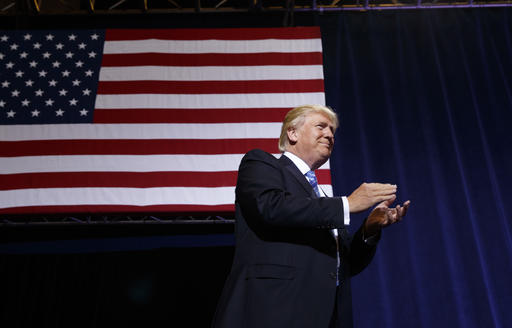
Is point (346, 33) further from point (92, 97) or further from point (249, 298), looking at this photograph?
point (249, 298)

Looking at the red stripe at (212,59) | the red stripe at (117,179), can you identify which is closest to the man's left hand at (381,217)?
the red stripe at (117,179)

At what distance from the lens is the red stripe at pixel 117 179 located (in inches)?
125

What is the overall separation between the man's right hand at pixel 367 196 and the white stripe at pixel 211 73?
7.71ft

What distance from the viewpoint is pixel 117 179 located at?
3.21 metres

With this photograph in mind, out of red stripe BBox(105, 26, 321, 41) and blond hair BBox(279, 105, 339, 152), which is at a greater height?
red stripe BBox(105, 26, 321, 41)

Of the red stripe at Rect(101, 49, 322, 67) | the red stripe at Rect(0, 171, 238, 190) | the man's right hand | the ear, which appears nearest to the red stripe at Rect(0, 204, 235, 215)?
Result: the red stripe at Rect(0, 171, 238, 190)

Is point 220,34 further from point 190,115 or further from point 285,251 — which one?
point 285,251

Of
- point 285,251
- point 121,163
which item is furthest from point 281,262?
point 121,163

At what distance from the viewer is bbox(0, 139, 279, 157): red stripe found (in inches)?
130

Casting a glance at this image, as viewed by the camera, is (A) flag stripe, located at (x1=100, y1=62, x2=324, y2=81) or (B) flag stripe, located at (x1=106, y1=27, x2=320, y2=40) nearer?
(A) flag stripe, located at (x1=100, y1=62, x2=324, y2=81)

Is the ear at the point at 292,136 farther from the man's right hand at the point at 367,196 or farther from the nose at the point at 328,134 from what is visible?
the man's right hand at the point at 367,196

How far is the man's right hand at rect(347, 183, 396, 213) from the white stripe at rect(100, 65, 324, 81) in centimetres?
235

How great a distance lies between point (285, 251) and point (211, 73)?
2579 mm

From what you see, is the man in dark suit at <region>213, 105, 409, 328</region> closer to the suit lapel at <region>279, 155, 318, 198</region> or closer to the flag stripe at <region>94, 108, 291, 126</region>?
the suit lapel at <region>279, 155, 318, 198</region>
